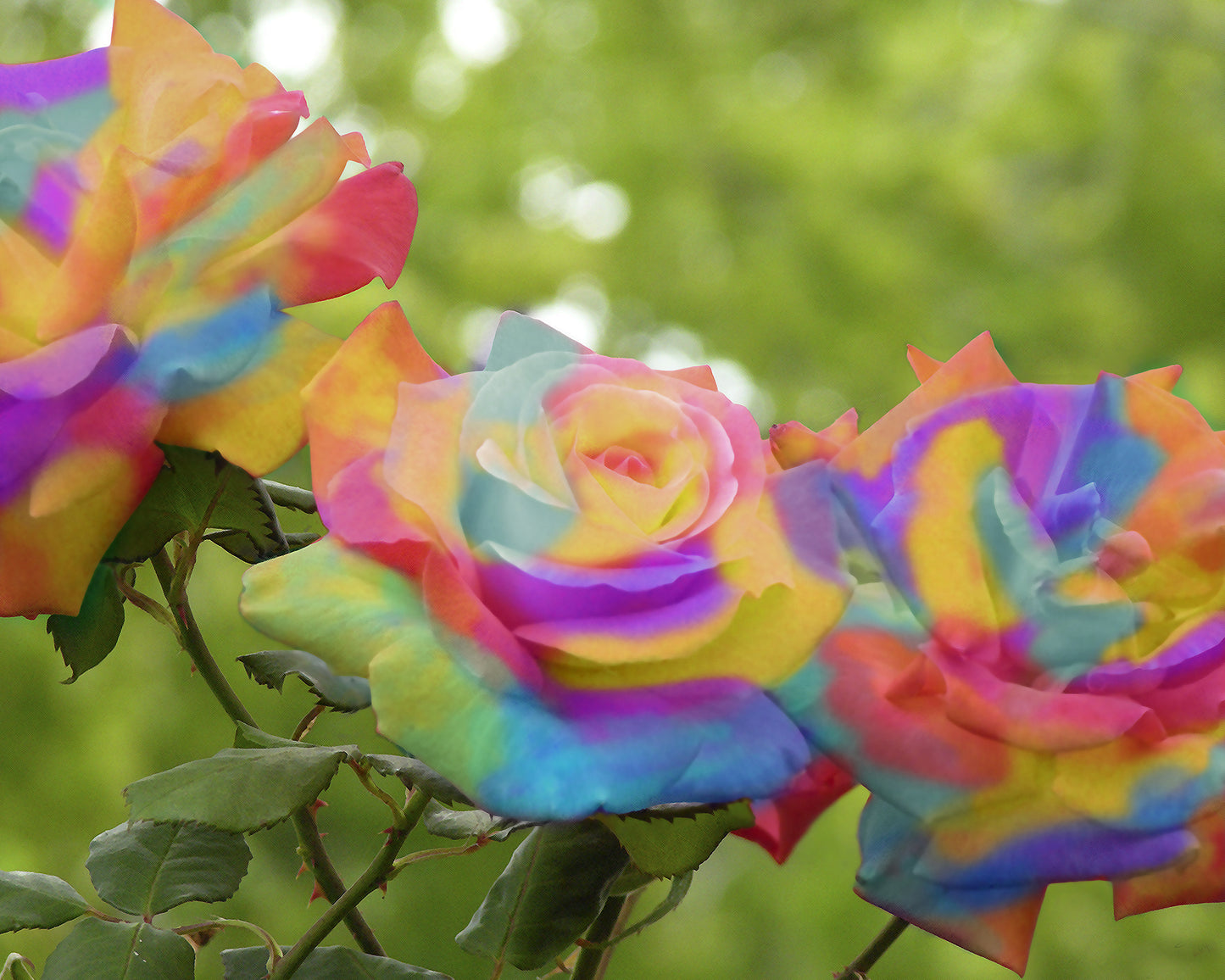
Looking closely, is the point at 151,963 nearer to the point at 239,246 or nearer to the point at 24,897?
the point at 24,897

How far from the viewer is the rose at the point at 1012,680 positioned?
0.22 meters

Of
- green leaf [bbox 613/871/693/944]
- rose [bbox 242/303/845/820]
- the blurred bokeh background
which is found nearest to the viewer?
rose [bbox 242/303/845/820]

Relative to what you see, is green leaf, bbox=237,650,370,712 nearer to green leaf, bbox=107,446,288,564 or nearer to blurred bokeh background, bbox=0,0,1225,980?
green leaf, bbox=107,446,288,564

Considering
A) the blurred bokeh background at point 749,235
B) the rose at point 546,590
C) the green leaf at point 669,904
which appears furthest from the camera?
the blurred bokeh background at point 749,235

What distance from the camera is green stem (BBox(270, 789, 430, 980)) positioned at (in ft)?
0.83

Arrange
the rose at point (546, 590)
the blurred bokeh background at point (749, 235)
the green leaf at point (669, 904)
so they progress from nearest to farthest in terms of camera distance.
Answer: the rose at point (546, 590), the green leaf at point (669, 904), the blurred bokeh background at point (749, 235)

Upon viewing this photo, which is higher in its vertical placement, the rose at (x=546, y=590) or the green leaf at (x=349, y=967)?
the rose at (x=546, y=590)

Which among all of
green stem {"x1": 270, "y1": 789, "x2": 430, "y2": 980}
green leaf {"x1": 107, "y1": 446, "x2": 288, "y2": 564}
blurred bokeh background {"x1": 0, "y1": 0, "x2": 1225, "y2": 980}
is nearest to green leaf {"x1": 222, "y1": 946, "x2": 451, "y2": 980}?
green stem {"x1": 270, "y1": 789, "x2": 430, "y2": 980}

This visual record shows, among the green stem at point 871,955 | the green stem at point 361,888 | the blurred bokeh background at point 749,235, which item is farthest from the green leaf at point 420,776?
the blurred bokeh background at point 749,235

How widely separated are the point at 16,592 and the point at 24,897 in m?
0.10

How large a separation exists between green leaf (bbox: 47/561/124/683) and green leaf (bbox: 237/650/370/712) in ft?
0.11

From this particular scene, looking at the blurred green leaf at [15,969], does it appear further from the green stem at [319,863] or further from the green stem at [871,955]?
the green stem at [871,955]

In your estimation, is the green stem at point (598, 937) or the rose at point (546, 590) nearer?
the rose at point (546, 590)

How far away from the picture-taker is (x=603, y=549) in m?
0.21
